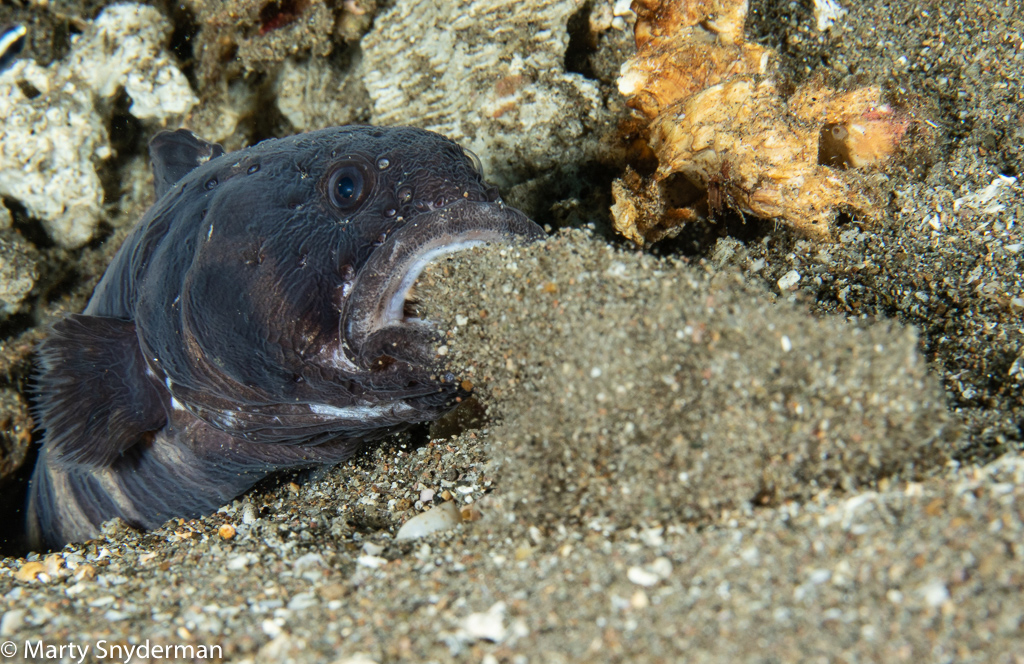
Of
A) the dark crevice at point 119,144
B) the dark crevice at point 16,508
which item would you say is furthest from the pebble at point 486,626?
the dark crevice at point 119,144

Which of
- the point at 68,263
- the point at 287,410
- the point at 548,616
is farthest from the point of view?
the point at 68,263

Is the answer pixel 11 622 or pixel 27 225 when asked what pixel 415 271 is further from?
pixel 27 225

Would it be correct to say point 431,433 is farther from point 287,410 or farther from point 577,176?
point 577,176

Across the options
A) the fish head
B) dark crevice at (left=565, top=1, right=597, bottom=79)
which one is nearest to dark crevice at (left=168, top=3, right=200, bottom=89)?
the fish head

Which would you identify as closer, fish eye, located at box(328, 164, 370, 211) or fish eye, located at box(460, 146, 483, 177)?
fish eye, located at box(328, 164, 370, 211)

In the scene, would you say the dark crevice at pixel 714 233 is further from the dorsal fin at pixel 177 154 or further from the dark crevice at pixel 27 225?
the dark crevice at pixel 27 225

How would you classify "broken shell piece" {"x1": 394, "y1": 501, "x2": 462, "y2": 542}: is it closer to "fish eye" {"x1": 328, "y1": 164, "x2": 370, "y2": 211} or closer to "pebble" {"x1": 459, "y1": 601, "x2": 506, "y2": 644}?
"pebble" {"x1": 459, "y1": 601, "x2": 506, "y2": 644}

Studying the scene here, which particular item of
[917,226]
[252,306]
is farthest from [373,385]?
[917,226]

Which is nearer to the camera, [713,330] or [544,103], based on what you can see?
[713,330]
